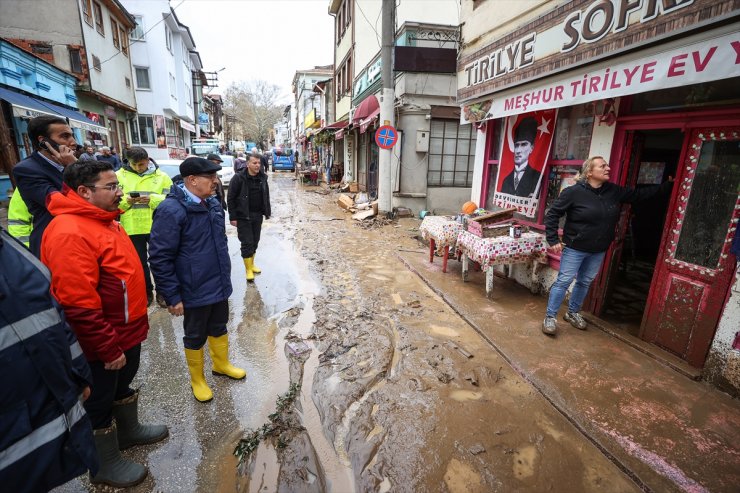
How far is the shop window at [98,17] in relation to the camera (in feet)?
57.6

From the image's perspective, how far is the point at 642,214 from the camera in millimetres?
7395

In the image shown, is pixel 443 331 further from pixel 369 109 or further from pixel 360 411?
pixel 369 109

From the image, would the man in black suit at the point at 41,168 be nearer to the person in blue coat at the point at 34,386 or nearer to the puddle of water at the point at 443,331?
the person in blue coat at the point at 34,386

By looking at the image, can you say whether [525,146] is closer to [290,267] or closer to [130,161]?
[290,267]

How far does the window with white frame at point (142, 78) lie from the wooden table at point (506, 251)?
2743 cm

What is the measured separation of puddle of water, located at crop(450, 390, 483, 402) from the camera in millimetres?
3092

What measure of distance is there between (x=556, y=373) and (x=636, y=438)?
825 millimetres

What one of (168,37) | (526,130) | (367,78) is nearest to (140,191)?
(526,130)

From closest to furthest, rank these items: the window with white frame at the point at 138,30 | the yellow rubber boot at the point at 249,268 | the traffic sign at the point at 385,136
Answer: the yellow rubber boot at the point at 249,268
the traffic sign at the point at 385,136
the window with white frame at the point at 138,30

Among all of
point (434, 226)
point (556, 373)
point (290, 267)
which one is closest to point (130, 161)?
point (290, 267)

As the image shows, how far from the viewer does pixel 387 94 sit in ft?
33.5

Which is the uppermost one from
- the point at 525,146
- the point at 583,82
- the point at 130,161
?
the point at 583,82

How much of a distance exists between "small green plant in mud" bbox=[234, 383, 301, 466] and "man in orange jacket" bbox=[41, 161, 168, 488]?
0.61 metres

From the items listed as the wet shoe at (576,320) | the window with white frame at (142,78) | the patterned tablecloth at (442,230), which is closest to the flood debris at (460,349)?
the wet shoe at (576,320)
